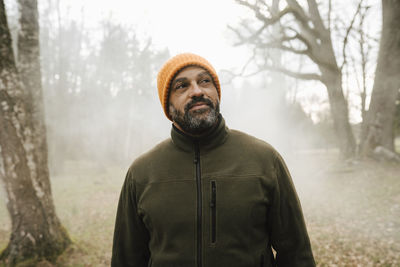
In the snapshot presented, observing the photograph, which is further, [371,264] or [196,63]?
[371,264]

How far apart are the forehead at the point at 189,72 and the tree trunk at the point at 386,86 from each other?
34.3 ft

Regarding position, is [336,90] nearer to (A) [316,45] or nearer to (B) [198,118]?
(A) [316,45]

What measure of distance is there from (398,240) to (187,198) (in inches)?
214

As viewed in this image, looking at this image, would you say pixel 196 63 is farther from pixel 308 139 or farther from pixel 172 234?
pixel 308 139

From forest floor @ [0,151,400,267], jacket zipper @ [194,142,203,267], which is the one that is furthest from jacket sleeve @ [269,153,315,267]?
forest floor @ [0,151,400,267]

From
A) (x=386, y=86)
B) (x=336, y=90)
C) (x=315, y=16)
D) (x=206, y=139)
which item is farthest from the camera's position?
(x=336, y=90)

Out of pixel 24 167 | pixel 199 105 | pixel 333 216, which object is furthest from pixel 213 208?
pixel 333 216

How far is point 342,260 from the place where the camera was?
452cm

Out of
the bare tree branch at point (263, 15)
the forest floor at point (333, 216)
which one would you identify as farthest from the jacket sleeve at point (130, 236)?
the bare tree branch at point (263, 15)

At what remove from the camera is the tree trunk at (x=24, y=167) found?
3902mm

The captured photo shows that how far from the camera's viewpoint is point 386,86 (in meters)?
9.45

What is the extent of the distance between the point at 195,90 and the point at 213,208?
902mm

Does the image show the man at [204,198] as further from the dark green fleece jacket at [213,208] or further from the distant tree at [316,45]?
the distant tree at [316,45]

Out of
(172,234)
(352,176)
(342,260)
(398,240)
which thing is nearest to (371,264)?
(342,260)
